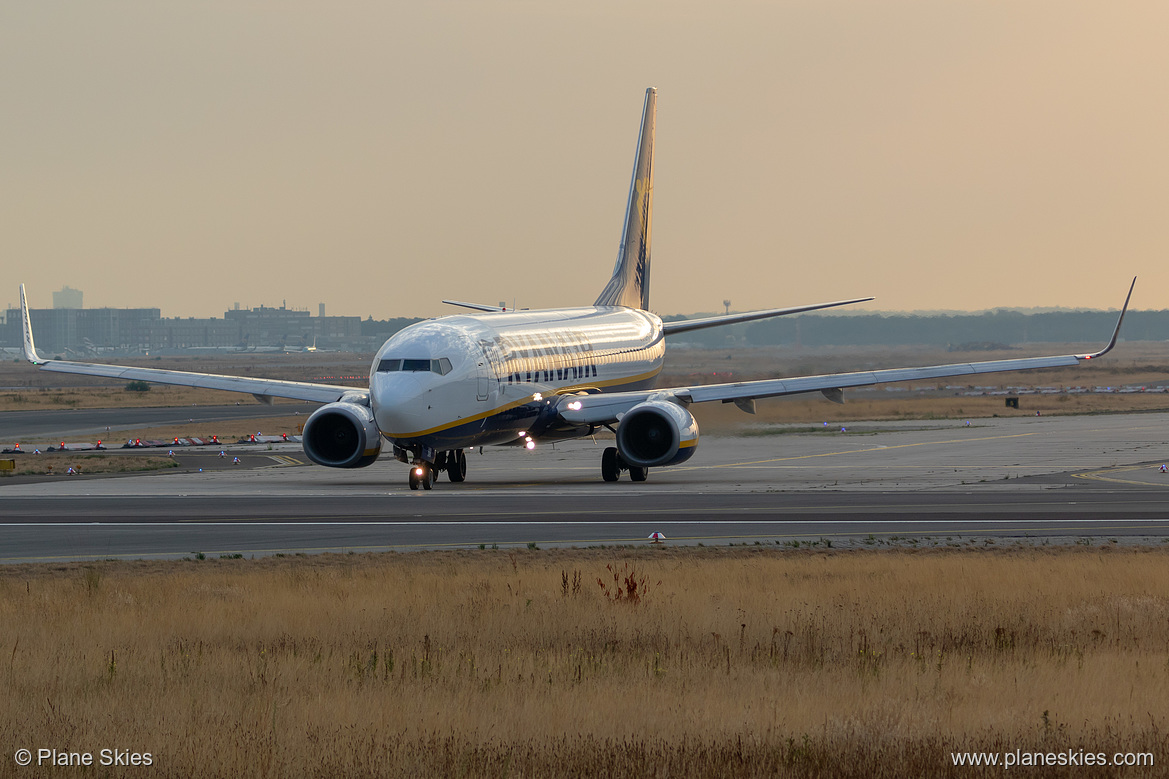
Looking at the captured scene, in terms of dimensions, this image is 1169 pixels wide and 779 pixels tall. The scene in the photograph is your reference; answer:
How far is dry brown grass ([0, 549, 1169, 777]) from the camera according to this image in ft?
37.5

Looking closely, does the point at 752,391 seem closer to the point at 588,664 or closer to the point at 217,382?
the point at 217,382

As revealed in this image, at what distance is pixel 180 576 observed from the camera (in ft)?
74.3

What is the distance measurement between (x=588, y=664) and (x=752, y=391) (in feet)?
102

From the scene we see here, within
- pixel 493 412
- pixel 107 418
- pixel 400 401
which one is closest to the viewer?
pixel 400 401

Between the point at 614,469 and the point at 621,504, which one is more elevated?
the point at 614,469

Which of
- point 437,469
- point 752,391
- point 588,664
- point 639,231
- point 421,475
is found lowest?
point 588,664

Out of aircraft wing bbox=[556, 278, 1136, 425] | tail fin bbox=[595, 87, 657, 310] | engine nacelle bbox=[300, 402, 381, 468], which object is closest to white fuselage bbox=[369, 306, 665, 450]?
aircraft wing bbox=[556, 278, 1136, 425]

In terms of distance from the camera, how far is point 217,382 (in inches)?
1887

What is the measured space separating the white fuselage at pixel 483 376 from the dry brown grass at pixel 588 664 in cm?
1402

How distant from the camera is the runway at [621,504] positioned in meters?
28.2

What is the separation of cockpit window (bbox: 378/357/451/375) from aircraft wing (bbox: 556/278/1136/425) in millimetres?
6377

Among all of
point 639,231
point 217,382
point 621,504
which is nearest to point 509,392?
point 621,504

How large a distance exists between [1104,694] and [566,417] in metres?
31.3

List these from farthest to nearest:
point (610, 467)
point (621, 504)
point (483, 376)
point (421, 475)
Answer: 1. point (610, 467)
2. point (421, 475)
3. point (483, 376)
4. point (621, 504)
